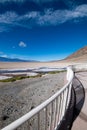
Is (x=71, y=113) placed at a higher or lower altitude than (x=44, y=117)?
lower

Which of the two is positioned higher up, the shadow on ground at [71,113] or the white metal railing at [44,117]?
the white metal railing at [44,117]

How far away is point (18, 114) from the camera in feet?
44.8

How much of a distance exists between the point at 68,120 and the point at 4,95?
51.3ft

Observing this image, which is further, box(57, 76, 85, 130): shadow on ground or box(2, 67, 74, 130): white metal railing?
box(57, 76, 85, 130): shadow on ground

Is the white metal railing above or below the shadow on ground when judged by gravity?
above

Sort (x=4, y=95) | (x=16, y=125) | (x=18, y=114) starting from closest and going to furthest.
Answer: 1. (x=16, y=125)
2. (x=18, y=114)
3. (x=4, y=95)

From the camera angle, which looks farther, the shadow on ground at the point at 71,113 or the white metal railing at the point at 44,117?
the shadow on ground at the point at 71,113

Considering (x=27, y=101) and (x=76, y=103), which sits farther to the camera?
(x=27, y=101)

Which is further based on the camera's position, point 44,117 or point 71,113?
point 71,113

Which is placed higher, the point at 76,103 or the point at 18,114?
the point at 76,103

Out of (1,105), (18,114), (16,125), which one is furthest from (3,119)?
(16,125)

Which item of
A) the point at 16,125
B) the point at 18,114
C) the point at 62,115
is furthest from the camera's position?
the point at 18,114

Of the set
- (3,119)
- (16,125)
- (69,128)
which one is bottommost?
(3,119)

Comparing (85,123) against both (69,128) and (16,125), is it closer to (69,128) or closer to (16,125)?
(69,128)
